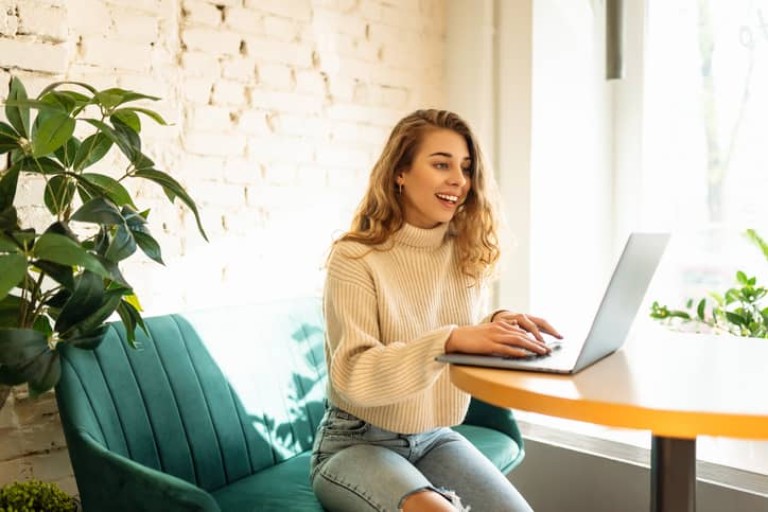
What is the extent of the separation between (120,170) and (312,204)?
26.7 inches

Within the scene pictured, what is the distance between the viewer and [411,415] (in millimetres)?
1698

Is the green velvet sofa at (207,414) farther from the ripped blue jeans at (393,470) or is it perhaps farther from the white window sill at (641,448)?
the white window sill at (641,448)

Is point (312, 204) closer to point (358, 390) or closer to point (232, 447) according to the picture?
point (232, 447)

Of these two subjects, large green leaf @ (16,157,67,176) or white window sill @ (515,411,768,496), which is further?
white window sill @ (515,411,768,496)

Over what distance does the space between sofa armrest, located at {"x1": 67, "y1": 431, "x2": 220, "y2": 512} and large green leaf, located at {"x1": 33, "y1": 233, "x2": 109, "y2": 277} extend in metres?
0.42

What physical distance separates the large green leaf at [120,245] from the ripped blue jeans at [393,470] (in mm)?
587

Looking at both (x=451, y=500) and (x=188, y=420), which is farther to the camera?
(x=188, y=420)

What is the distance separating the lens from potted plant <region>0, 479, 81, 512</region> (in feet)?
5.36

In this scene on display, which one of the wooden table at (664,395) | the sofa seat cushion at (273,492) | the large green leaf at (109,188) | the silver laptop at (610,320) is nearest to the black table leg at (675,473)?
the wooden table at (664,395)

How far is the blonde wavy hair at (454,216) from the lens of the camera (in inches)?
73.1

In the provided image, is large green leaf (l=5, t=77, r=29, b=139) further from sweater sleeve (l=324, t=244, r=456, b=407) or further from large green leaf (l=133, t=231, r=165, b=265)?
sweater sleeve (l=324, t=244, r=456, b=407)

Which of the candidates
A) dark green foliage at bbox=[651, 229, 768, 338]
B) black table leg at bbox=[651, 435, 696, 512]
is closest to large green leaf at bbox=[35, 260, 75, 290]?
black table leg at bbox=[651, 435, 696, 512]

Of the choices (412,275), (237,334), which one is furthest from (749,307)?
(237,334)

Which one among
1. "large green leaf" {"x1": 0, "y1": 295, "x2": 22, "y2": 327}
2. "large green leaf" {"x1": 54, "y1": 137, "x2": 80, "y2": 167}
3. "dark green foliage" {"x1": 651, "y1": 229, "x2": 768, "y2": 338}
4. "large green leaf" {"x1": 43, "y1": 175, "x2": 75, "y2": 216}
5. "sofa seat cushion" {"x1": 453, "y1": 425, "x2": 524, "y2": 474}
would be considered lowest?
"sofa seat cushion" {"x1": 453, "y1": 425, "x2": 524, "y2": 474}
